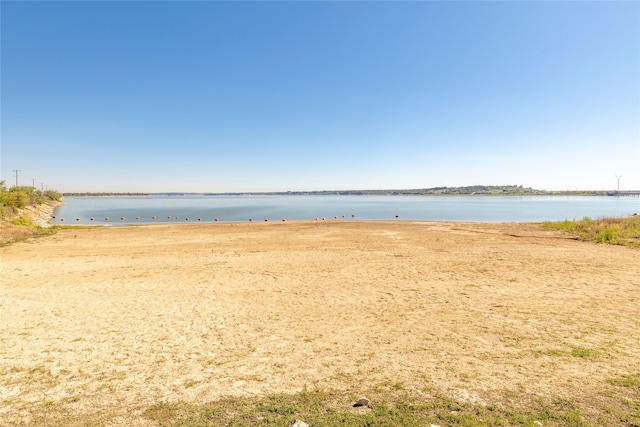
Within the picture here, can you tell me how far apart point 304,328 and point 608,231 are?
23440 mm

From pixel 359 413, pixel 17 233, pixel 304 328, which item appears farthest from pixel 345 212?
pixel 359 413

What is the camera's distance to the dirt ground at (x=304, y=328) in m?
5.23

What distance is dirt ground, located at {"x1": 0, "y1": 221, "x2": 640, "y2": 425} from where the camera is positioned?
5.23 metres

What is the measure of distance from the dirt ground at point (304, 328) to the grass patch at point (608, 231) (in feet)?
18.4

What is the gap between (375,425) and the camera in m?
4.16

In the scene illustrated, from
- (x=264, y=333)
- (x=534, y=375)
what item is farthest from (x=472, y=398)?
(x=264, y=333)

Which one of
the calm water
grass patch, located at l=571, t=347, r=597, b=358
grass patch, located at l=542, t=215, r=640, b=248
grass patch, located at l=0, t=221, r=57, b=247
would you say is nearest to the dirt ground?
grass patch, located at l=571, t=347, r=597, b=358

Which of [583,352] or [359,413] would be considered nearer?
[359,413]

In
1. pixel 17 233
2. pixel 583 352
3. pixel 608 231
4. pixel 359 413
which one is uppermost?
pixel 17 233

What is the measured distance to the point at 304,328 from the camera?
771cm

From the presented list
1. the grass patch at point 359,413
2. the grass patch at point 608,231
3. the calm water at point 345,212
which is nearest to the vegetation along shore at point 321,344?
the grass patch at point 359,413

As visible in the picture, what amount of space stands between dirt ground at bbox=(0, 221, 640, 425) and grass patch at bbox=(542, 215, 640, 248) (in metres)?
5.62

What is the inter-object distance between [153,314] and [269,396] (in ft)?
17.1

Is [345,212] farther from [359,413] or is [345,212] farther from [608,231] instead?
[359,413]
